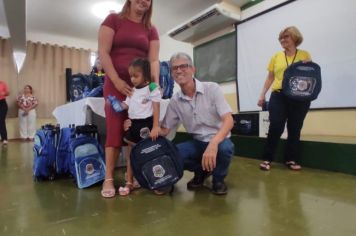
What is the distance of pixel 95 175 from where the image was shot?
5.66 feet

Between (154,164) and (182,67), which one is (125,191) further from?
(182,67)

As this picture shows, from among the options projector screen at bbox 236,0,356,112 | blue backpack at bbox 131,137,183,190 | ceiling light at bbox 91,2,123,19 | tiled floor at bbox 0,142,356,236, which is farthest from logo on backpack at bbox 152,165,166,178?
ceiling light at bbox 91,2,123,19

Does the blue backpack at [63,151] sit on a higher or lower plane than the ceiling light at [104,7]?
lower

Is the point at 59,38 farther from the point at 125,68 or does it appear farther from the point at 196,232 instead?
the point at 196,232

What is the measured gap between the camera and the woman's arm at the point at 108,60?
4.92 ft

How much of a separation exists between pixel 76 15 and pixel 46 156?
3.96 meters

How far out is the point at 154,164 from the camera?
144cm

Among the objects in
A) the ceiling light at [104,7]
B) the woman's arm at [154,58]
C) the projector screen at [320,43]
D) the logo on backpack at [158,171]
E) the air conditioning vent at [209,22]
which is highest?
the ceiling light at [104,7]

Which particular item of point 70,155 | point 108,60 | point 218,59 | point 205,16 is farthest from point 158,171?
point 218,59

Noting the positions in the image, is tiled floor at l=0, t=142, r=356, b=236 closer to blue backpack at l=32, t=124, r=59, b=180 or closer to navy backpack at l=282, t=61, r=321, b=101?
blue backpack at l=32, t=124, r=59, b=180

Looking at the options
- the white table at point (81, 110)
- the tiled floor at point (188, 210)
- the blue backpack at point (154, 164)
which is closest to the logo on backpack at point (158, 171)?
the blue backpack at point (154, 164)

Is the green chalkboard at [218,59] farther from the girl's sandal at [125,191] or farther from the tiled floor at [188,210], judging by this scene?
the girl's sandal at [125,191]

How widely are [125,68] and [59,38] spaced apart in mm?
5535

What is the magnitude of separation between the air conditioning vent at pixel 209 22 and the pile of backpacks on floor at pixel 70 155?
3022 millimetres
